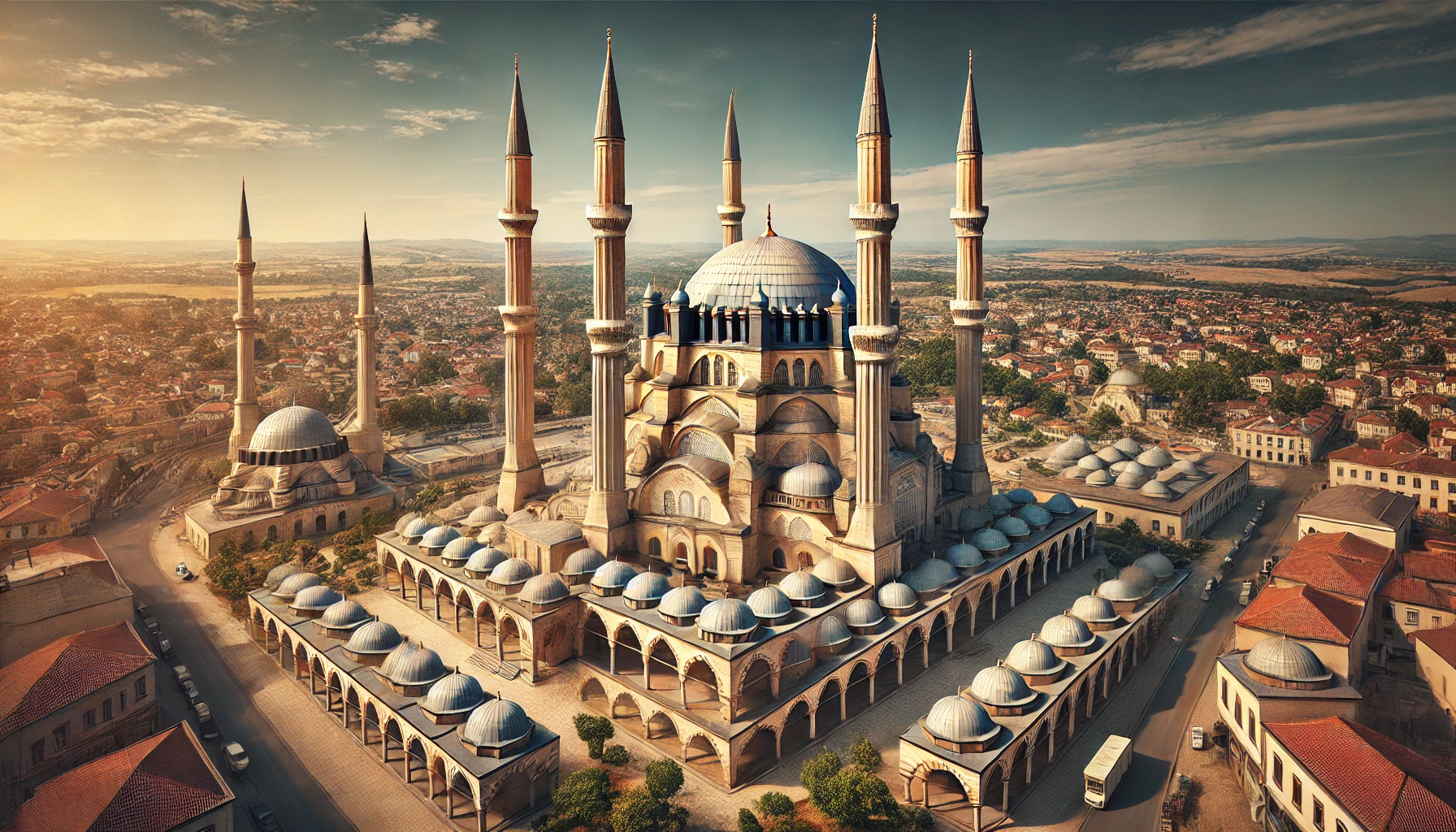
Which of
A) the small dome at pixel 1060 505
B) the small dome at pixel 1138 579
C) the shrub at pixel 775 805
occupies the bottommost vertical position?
the shrub at pixel 775 805

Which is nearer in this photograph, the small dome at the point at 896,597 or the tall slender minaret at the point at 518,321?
the small dome at the point at 896,597

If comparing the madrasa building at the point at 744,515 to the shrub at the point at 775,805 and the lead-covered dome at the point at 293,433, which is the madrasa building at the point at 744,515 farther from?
the lead-covered dome at the point at 293,433

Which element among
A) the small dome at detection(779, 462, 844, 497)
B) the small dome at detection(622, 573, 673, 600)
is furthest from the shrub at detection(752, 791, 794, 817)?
the small dome at detection(779, 462, 844, 497)

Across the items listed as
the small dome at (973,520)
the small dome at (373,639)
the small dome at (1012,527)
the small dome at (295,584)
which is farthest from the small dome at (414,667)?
the small dome at (1012,527)

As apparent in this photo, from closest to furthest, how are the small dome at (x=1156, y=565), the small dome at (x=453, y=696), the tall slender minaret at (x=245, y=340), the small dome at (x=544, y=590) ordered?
the small dome at (x=453, y=696) → the small dome at (x=544, y=590) → the small dome at (x=1156, y=565) → the tall slender minaret at (x=245, y=340)

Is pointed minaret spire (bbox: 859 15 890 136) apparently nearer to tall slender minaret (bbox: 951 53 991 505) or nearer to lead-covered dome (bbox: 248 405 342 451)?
tall slender minaret (bbox: 951 53 991 505)

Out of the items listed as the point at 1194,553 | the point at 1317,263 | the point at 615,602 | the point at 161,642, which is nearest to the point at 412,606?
the point at 161,642
